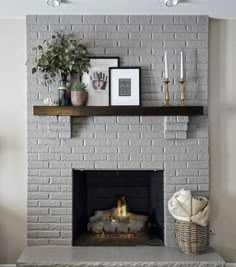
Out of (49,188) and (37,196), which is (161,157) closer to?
(49,188)

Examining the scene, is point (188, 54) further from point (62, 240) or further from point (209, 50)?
point (62, 240)

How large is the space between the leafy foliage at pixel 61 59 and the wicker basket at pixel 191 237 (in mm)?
1479

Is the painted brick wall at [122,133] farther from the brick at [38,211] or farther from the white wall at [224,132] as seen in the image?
the white wall at [224,132]

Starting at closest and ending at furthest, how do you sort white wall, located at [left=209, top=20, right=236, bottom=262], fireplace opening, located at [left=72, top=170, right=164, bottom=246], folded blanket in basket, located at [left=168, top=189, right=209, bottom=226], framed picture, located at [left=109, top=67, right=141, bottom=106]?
folded blanket in basket, located at [left=168, top=189, right=209, bottom=226] → framed picture, located at [left=109, top=67, right=141, bottom=106] → white wall, located at [left=209, top=20, right=236, bottom=262] → fireplace opening, located at [left=72, top=170, right=164, bottom=246]

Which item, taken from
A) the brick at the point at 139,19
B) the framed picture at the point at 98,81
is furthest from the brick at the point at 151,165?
the brick at the point at 139,19

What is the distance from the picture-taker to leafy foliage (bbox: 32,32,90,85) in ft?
10.5

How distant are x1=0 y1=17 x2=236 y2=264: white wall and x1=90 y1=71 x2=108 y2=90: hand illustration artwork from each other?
595 millimetres

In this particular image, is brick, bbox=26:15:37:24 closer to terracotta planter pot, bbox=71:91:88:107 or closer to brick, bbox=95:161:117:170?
terracotta planter pot, bbox=71:91:88:107

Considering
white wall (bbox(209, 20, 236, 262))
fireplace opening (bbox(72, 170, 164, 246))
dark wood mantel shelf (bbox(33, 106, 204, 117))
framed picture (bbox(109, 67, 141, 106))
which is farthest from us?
fireplace opening (bbox(72, 170, 164, 246))

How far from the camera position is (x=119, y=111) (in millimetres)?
3248

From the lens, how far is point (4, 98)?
3.45m

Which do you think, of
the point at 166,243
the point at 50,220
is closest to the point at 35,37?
the point at 50,220

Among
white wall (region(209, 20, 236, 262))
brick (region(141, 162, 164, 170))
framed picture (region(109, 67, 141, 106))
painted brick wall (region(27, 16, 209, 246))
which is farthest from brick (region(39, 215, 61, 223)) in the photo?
white wall (region(209, 20, 236, 262))

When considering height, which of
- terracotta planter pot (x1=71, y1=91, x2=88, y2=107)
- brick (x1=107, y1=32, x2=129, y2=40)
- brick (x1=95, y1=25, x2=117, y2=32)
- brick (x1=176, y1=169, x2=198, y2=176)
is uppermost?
brick (x1=95, y1=25, x2=117, y2=32)
